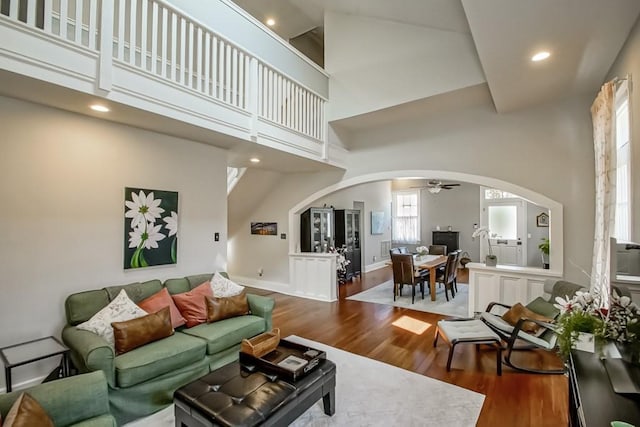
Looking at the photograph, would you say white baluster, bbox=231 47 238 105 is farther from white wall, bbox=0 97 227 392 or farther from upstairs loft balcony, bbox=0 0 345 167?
white wall, bbox=0 97 227 392

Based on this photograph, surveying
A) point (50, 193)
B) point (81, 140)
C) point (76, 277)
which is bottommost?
point (76, 277)

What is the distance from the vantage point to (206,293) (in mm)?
3465

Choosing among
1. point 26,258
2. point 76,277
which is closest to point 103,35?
point 26,258

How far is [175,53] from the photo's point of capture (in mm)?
2973

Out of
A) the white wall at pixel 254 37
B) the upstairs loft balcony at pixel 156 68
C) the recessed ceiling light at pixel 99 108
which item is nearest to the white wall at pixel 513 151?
the upstairs loft balcony at pixel 156 68

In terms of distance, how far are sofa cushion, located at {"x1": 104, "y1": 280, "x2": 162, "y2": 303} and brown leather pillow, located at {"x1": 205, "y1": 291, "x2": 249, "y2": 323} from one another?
1.97ft

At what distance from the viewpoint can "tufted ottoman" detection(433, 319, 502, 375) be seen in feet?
10.1

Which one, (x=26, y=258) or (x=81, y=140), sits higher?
(x=81, y=140)

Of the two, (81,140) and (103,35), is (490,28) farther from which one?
(81,140)

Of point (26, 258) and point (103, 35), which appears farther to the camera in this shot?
point (26, 258)

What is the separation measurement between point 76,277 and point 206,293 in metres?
1.25

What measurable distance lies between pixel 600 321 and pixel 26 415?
3.04m

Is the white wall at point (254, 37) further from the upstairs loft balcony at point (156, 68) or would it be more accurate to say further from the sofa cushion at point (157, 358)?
the sofa cushion at point (157, 358)

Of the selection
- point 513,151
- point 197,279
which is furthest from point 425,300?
point 197,279
